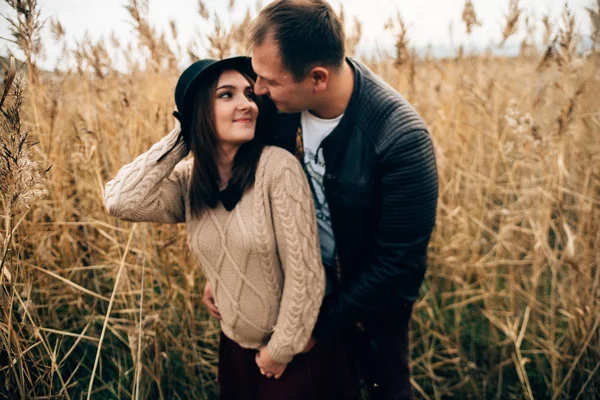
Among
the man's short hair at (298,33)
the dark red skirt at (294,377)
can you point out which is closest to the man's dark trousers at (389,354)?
the dark red skirt at (294,377)

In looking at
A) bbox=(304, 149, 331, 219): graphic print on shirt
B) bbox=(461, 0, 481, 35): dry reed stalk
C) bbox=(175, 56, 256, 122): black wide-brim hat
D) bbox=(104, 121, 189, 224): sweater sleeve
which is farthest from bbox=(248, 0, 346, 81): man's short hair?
bbox=(461, 0, 481, 35): dry reed stalk

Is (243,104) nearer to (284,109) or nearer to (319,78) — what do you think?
(284,109)

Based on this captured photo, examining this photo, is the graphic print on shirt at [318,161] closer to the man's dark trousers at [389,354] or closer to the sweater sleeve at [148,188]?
the man's dark trousers at [389,354]

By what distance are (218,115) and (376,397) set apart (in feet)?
4.65

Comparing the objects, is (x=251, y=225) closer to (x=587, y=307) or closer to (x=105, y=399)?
(x=105, y=399)

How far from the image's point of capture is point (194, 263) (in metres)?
2.00

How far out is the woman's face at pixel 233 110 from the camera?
1.39 metres

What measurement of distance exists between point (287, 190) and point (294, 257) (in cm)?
23

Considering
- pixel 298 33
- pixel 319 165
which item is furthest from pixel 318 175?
pixel 298 33

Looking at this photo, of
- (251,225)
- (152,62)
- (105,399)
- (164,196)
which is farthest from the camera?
(152,62)

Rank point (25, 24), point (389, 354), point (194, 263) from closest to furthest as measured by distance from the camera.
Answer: point (25, 24) → point (389, 354) → point (194, 263)

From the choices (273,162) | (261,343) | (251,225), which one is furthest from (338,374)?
(273,162)

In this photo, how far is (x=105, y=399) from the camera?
1.77 metres

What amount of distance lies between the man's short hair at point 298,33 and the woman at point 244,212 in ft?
0.45
